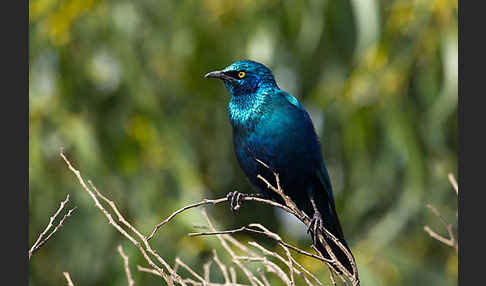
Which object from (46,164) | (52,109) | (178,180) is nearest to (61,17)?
(52,109)

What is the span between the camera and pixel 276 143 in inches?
138

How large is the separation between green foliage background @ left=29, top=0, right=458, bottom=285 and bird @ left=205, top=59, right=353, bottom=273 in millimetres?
1096

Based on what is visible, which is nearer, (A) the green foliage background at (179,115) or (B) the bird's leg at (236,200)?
(B) the bird's leg at (236,200)

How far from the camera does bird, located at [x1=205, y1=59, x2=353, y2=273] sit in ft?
11.5

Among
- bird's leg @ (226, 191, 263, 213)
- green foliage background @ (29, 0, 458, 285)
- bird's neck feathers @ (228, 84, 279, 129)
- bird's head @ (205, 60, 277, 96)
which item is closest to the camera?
bird's leg @ (226, 191, 263, 213)

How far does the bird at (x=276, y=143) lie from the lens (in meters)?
3.51

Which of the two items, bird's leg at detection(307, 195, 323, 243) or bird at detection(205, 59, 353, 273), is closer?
bird's leg at detection(307, 195, 323, 243)

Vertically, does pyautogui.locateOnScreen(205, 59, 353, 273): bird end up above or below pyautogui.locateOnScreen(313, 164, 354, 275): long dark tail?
above

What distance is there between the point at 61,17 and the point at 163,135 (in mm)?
1074

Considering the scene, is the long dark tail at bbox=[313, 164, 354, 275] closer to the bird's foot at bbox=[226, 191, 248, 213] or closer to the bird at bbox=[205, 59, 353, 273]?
the bird at bbox=[205, 59, 353, 273]

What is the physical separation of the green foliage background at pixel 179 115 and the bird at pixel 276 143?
110cm

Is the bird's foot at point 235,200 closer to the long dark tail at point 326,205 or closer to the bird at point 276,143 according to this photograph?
the bird at point 276,143

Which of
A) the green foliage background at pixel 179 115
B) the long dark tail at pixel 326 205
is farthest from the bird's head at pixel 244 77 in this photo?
the green foliage background at pixel 179 115

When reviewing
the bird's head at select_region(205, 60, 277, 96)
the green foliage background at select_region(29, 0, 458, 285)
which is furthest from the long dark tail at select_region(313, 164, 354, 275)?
the green foliage background at select_region(29, 0, 458, 285)
